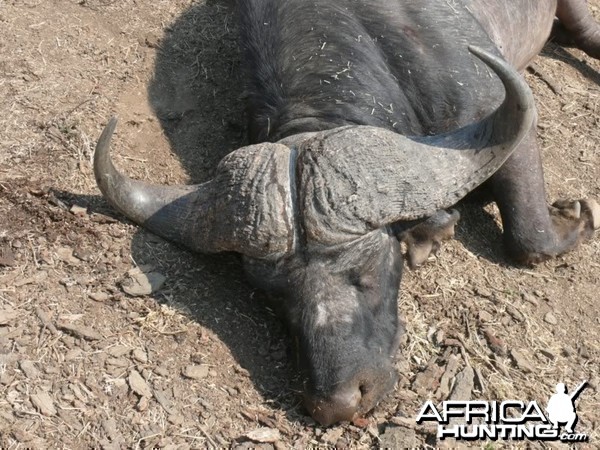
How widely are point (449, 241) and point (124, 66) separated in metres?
2.81

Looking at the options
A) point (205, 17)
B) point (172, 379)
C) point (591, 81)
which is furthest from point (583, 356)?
point (205, 17)

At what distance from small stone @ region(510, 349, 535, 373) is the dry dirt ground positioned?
0.02 meters

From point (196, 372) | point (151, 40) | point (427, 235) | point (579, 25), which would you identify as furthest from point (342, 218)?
point (579, 25)

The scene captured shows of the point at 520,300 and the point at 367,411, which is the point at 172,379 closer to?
the point at 367,411

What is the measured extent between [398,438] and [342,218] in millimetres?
1098

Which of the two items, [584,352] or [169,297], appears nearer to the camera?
[169,297]

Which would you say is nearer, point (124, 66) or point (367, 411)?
point (367, 411)

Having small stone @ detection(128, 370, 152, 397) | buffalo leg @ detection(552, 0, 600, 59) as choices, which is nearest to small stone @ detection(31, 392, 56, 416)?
small stone @ detection(128, 370, 152, 397)

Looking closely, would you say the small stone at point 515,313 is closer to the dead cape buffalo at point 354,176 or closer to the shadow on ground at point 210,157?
the dead cape buffalo at point 354,176

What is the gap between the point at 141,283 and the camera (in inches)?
191

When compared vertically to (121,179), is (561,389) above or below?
below

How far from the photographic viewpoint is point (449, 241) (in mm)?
5609

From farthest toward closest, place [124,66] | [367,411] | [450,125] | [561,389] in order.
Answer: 1. [124,66]
2. [450,125]
3. [561,389]
4. [367,411]

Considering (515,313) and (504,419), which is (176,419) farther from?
(515,313)
